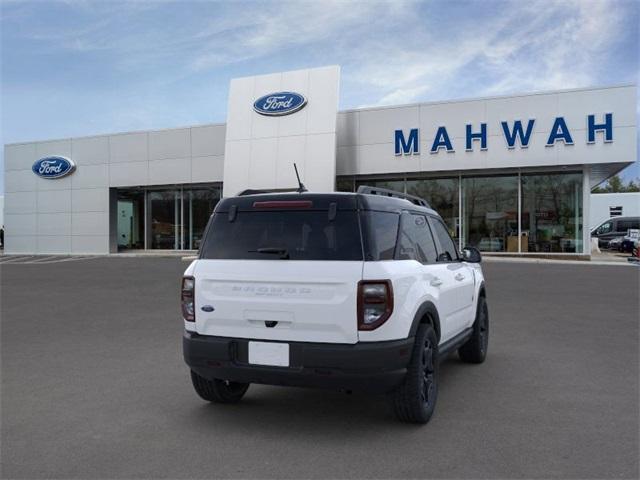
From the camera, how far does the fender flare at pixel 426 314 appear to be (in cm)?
448

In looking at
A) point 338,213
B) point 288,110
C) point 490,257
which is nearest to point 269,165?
point 288,110

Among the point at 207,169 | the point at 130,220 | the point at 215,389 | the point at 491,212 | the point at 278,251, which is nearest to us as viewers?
the point at 278,251

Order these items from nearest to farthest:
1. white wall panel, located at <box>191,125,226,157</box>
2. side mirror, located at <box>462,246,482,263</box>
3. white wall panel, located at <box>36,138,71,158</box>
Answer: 1. side mirror, located at <box>462,246,482,263</box>
2. white wall panel, located at <box>191,125,226,157</box>
3. white wall panel, located at <box>36,138,71,158</box>

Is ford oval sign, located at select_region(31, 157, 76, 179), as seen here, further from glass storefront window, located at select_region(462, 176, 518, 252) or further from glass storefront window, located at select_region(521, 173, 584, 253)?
glass storefront window, located at select_region(521, 173, 584, 253)

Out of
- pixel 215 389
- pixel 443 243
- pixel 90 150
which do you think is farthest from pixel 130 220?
pixel 215 389

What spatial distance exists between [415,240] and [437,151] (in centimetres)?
2049

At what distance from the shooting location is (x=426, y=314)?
488 centimetres

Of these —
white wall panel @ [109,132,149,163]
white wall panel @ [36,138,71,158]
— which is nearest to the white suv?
white wall panel @ [109,132,149,163]

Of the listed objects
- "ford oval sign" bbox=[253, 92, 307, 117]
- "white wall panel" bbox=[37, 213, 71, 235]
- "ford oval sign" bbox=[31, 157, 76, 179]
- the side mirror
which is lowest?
the side mirror

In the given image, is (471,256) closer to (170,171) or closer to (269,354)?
(269,354)

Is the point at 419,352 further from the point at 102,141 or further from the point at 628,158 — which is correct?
the point at 102,141

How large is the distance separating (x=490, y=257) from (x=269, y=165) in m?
10.1

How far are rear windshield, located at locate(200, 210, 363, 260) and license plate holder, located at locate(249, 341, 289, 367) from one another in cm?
64

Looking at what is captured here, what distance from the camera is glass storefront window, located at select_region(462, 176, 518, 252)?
25.8m
